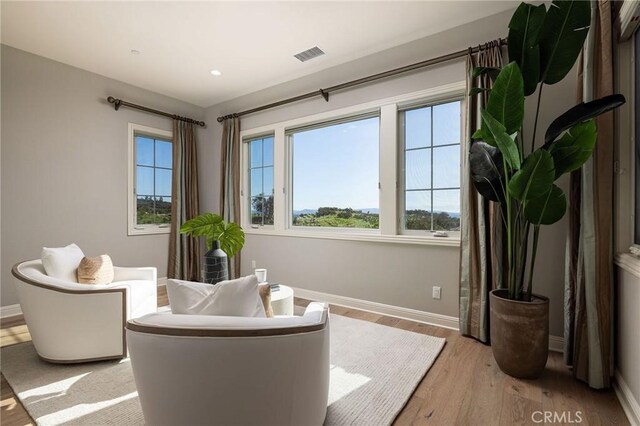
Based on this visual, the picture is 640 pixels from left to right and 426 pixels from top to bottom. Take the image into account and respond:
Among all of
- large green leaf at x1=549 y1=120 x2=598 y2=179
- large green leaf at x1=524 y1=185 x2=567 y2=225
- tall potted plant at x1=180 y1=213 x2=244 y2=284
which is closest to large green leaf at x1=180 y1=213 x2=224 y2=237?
tall potted plant at x1=180 y1=213 x2=244 y2=284

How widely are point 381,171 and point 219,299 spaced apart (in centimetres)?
239

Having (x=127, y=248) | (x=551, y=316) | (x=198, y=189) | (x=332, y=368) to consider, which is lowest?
(x=332, y=368)

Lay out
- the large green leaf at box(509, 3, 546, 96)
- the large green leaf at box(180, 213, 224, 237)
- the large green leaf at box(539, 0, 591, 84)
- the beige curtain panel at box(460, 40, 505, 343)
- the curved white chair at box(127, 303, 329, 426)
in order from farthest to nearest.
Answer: the large green leaf at box(180, 213, 224, 237), the beige curtain panel at box(460, 40, 505, 343), the large green leaf at box(509, 3, 546, 96), the large green leaf at box(539, 0, 591, 84), the curved white chair at box(127, 303, 329, 426)

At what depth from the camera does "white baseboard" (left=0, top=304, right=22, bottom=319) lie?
124 inches

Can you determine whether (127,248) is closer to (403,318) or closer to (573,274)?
(403,318)

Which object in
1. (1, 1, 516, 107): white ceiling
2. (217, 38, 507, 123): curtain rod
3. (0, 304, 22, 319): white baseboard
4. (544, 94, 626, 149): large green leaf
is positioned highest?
(1, 1, 516, 107): white ceiling

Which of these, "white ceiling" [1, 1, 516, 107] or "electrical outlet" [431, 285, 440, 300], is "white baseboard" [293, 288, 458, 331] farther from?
"white ceiling" [1, 1, 516, 107]

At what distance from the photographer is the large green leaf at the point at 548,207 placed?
186 centimetres

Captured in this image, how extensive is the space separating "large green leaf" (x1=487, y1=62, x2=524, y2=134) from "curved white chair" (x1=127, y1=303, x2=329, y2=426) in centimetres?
172

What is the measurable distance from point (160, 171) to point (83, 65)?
1.55m

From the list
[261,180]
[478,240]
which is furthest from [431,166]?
[261,180]

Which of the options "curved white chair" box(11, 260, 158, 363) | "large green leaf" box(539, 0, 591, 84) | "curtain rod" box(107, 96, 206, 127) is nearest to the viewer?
"large green leaf" box(539, 0, 591, 84)

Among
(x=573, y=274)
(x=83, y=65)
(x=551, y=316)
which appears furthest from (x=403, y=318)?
(x=83, y=65)

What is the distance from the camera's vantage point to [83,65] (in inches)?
143
